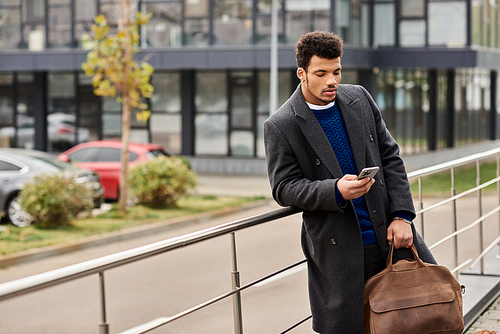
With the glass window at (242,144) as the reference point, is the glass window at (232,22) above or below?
above

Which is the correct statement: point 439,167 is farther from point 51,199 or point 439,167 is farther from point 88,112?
point 88,112

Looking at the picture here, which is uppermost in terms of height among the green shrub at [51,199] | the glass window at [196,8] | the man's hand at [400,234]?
the glass window at [196,8]

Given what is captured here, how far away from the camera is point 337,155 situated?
313 cm

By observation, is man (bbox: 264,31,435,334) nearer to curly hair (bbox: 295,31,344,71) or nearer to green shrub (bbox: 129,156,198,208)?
curly hair (bbox: 295,31,344,71)

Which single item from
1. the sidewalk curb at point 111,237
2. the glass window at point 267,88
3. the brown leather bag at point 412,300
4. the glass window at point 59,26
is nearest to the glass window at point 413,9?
the glass window at point 267,88

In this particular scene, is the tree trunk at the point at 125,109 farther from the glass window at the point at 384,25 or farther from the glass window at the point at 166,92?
the glass window at the point at 384,25

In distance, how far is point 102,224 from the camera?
13.2 meters

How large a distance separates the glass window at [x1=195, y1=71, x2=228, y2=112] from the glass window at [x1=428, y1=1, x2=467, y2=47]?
7221 mm

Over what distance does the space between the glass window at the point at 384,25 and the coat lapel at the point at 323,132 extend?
71.4ft

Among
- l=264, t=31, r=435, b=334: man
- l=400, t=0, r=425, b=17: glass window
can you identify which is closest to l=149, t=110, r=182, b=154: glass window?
l=400, t=0, r=425, b=17: glass window

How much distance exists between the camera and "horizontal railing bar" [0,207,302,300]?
2049mm

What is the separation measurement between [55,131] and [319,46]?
24013 millimetres

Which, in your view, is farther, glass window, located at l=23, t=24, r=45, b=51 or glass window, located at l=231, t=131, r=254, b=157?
glass window, located at l=23, t=24, r=45, b=51

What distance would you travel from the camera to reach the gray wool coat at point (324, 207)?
306cm
